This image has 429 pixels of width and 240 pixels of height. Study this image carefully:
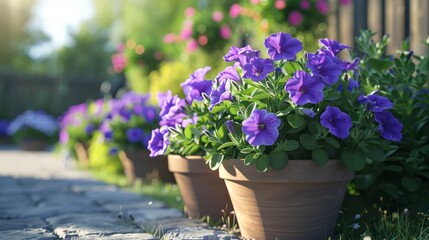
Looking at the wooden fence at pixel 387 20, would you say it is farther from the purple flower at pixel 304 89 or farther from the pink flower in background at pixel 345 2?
the purple flower at pixel 304 89

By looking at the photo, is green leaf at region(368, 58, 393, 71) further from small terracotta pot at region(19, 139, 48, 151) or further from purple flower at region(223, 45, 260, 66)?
small terracotta pot at region(19, 139, 48, 151)

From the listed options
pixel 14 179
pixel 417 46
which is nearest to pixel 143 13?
pixel 14 179

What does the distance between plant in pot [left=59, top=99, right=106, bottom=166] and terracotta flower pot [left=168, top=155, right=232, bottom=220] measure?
3.20 m

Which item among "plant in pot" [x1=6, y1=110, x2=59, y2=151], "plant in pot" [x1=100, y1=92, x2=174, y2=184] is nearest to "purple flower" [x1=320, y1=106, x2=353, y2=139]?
"plant in pot" [x1=100, y1=92, x2=174, y2=184]

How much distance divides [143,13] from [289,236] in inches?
603

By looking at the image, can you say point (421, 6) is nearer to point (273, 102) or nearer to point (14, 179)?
point (273, 102)

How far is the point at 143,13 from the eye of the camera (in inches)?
659

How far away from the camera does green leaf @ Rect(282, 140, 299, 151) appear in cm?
204

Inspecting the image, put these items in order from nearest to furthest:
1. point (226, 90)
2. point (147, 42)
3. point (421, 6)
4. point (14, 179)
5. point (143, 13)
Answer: point (226, 90) < point (421, 6) < point (14, 179) < point (147, 42) < point (143, 13)

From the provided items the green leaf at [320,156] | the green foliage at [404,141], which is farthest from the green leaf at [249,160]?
the green foliage at [404,141]

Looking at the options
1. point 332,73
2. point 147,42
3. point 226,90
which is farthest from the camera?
point 147,42

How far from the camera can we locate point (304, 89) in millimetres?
2023

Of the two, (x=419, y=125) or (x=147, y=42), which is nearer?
(x=419, y=125)

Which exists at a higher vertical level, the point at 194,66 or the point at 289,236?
the point at 194,66
